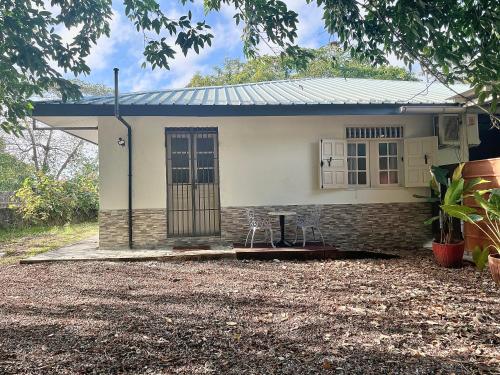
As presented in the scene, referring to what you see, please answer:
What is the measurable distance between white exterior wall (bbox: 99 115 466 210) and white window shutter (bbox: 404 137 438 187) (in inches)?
10.5

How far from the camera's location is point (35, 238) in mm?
9680

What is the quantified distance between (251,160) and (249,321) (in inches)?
179

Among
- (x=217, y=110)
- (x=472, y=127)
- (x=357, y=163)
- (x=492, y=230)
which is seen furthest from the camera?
(x=357, y=163)

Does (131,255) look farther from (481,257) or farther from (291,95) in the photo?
(481,257)

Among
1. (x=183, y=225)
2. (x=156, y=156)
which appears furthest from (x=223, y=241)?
(x=156, y=156)

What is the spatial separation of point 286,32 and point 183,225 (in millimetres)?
5181

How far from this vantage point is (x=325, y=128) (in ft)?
25.2

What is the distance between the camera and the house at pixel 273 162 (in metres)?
7.19

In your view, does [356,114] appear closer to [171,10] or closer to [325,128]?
[325,128]

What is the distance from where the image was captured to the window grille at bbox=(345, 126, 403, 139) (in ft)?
25.5

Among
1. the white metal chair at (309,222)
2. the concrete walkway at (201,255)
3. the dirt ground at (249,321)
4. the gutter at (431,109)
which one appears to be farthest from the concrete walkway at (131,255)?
the gutter at (431,109)

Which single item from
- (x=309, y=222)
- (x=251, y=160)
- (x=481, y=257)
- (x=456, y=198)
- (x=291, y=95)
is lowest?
(x=481, y=257)

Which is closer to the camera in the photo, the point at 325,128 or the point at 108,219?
the point at 108,219

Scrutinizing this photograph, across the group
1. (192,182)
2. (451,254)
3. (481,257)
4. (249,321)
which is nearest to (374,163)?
(451,254)
